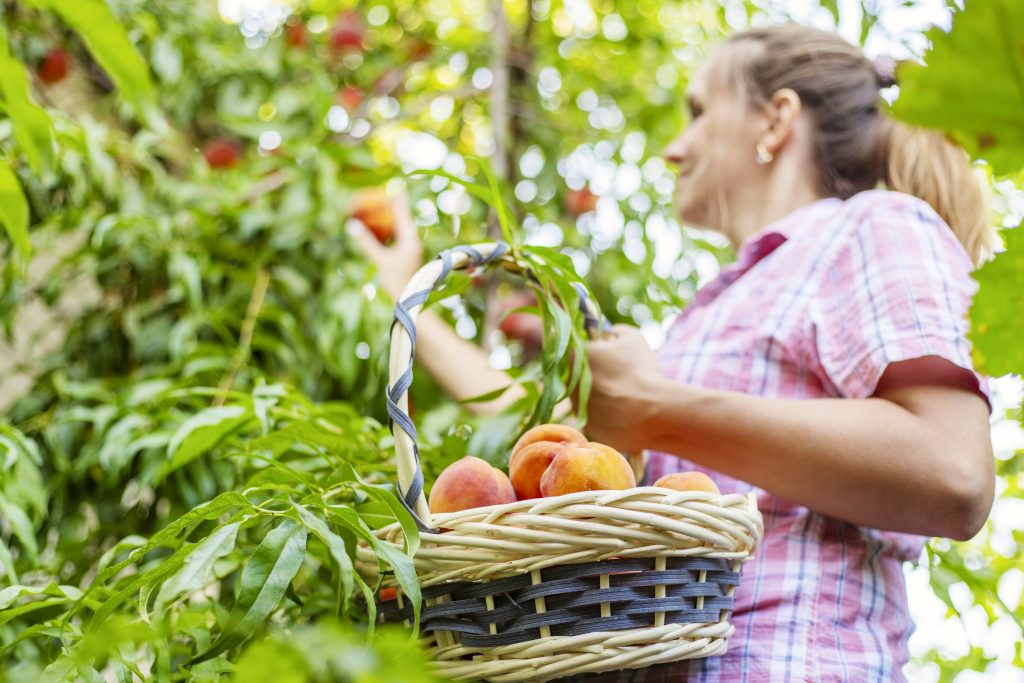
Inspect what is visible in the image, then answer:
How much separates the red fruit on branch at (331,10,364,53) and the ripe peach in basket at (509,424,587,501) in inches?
69.7

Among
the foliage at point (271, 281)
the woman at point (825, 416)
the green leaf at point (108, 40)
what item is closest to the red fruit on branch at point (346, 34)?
the foliage at point (271, 281)

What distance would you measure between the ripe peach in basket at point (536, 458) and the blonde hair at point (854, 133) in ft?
2.37

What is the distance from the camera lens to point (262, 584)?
1.98 ft

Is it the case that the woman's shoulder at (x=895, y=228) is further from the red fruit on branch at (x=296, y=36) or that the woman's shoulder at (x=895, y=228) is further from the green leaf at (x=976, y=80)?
the red fruit on branch at (x=296, y=36)

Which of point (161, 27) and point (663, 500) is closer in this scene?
point (663, 500)

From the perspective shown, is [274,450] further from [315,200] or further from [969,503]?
[315,200]

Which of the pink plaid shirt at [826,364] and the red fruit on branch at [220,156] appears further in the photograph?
the red fruit on branch at [220,156]

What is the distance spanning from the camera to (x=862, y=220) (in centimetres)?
102

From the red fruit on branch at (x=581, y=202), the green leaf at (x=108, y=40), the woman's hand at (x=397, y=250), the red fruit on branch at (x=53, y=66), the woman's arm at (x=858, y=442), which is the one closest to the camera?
the green leaf at (x=108, y=40)

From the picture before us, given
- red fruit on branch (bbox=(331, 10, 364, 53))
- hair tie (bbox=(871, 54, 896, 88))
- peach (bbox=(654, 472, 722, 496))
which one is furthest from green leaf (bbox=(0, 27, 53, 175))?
red fruit on branch (bbox=(331, 10, 364, 53))

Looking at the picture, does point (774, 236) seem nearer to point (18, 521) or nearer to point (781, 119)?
point (781, 119)

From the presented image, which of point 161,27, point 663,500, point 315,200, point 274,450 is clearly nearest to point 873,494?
point 663,500

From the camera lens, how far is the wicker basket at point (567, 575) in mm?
658

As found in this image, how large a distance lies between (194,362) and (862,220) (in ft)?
3.17
